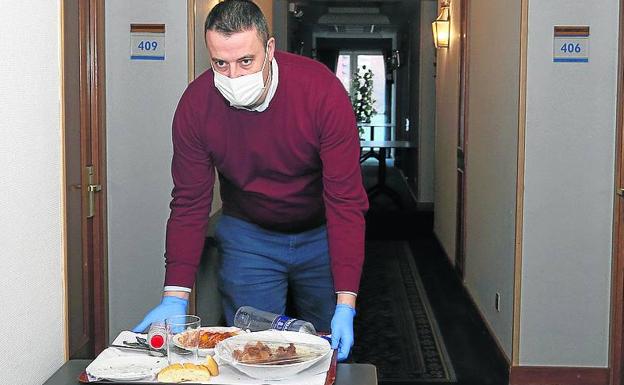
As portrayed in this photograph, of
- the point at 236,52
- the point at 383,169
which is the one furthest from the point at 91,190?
the point at 383,169

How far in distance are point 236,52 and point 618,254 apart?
2.51m

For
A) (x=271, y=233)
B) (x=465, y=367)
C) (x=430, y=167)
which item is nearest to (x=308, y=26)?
(x=430, y=167)

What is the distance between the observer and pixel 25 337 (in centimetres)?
176

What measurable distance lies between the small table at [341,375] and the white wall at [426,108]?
8795mm

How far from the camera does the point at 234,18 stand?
85.4 inches

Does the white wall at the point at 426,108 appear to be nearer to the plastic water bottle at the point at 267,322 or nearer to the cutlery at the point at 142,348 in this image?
the plastic water bottle at the point at 267,322

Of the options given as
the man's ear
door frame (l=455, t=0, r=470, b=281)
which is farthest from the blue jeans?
door frame (l=455, t=0, r=470, b=281)

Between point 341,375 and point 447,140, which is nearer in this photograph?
point 341,375

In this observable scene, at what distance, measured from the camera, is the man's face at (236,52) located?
2172 mm

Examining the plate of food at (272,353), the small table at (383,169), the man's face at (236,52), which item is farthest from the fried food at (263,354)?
the small table at (383,169)

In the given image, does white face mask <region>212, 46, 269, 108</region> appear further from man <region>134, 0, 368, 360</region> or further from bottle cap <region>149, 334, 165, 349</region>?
bottle cap <region>149, 334, 165, 349</region>

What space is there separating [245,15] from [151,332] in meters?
0.79

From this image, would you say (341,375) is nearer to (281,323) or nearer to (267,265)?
(281,323)

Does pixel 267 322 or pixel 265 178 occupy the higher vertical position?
pixel 265 178
